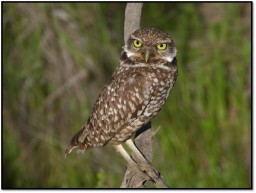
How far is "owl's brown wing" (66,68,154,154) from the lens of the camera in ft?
11.0

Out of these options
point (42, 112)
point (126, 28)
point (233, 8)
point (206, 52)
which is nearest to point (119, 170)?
point (42, 112)

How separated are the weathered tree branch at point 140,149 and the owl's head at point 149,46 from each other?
0.33m

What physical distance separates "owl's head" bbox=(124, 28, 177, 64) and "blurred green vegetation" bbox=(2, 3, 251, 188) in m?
2.39

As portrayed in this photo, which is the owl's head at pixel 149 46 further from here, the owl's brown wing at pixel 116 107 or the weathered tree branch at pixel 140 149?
the weathered tree branch at pixel 140 149

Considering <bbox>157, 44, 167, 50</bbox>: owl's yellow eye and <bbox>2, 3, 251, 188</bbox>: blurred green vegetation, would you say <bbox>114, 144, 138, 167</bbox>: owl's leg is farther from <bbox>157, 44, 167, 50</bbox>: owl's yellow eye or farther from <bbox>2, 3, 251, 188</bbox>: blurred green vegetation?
<bbox>2, 3, 251, 188</bbox>: blurred green vegetation

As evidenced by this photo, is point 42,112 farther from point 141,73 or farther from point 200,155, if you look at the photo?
point 141,73

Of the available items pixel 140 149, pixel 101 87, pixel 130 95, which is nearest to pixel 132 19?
pixel 130 95

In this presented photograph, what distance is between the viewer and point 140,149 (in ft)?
11.7

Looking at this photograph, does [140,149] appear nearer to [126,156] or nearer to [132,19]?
[126,156]

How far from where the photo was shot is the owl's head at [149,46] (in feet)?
10.1

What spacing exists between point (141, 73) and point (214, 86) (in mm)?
2693

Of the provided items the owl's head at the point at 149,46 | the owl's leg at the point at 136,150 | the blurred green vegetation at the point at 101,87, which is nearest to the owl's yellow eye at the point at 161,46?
the owl's head at the point at 149,46

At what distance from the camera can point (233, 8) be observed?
19.6ft

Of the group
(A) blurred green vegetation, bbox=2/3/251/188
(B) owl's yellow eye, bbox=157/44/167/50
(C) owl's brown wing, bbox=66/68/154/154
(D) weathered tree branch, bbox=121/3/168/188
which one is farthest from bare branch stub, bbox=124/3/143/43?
(A) blurred green vegetation, bbox=2/3/251/188
